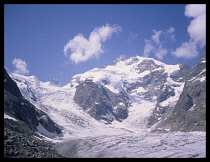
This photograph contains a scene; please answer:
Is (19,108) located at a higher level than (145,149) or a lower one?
higher

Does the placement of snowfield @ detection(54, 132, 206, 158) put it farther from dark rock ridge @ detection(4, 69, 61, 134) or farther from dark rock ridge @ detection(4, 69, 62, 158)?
dark rock ridge @ detection(4, 69, 61, 134)

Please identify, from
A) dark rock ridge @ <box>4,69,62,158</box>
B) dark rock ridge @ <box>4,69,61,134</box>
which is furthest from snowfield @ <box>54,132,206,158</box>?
dark rock ridge @ <box>4,69,61,134</box>

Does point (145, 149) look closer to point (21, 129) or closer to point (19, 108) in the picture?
point (21, 129)

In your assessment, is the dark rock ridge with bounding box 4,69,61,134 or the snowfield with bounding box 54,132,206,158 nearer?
the snowfield with bounding box 54,132,206,158

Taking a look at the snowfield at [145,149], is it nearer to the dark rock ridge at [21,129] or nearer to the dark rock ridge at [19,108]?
the dark rock ridge at [21,129]

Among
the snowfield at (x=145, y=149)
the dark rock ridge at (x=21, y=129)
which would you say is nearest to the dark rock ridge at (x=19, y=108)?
the dark rock ridge at (x=21, y=129)

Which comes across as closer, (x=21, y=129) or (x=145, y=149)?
(x=145, y=149)

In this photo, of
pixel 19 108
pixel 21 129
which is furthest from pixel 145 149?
pixel 19 108

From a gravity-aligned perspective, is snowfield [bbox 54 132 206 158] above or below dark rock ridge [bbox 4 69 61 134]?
below

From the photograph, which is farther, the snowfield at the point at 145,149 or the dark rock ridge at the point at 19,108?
the dark rock ridge at the point at 19,108
